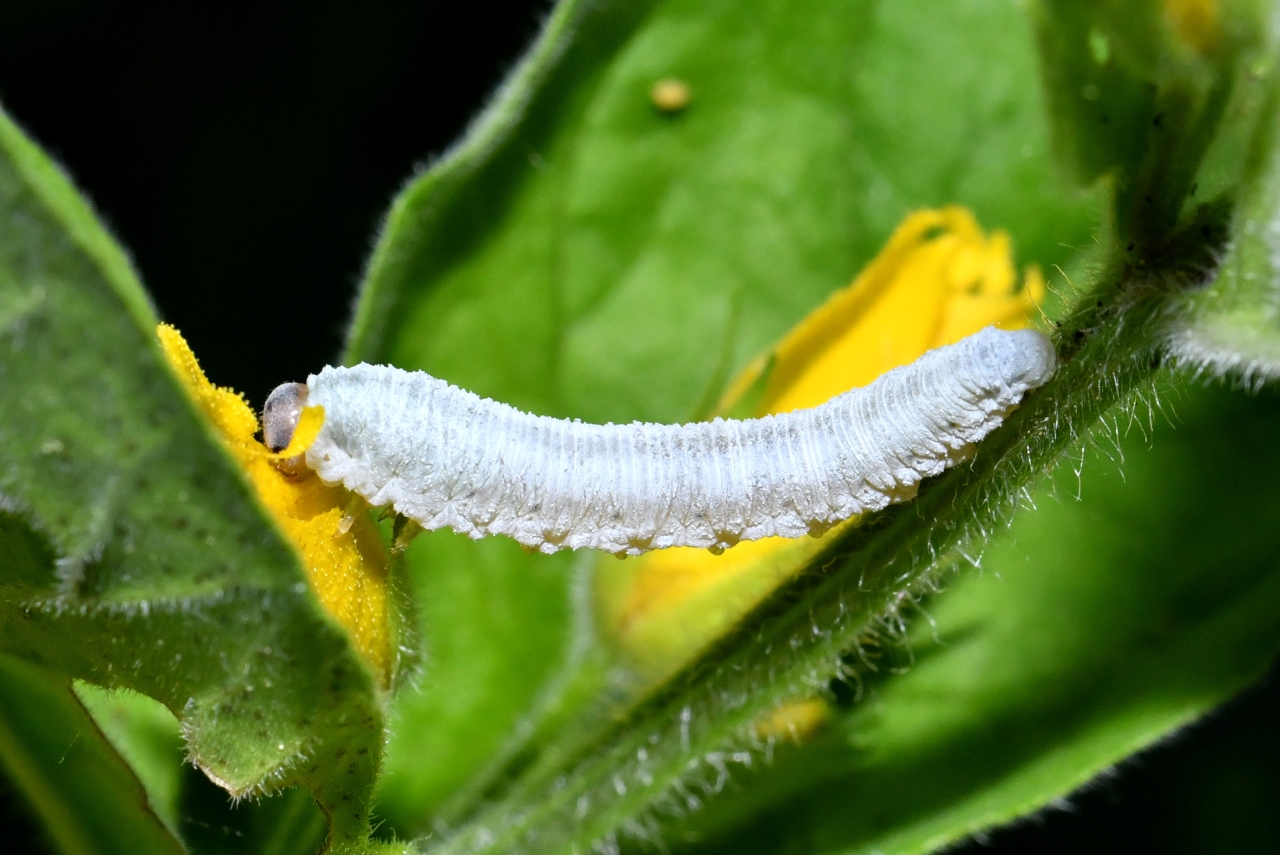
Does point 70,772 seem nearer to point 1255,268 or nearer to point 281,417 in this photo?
point 281,417

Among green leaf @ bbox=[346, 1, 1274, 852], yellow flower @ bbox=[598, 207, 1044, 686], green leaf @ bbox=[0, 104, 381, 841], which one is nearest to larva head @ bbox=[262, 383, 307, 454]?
green leaf @ bbox=[0, 104, 381, 841]

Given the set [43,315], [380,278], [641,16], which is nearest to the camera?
[43,315]

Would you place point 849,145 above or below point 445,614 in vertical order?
above

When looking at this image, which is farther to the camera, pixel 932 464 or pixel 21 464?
pixel 932 464

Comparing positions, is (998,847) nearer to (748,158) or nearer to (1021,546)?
(1021,546)

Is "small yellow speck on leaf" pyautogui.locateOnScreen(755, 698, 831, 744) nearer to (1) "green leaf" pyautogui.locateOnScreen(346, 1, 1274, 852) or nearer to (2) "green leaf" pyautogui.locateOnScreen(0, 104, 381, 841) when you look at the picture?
(1) "green leaf" pyautogui.locateOnScreen(346, 1, 1274, 852)

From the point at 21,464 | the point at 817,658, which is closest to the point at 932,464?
the point at 817,658

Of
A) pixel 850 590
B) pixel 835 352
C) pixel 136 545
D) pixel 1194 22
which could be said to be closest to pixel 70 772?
pixel 136 545
